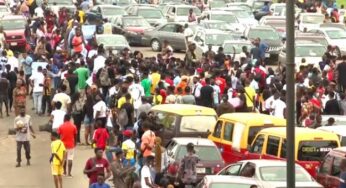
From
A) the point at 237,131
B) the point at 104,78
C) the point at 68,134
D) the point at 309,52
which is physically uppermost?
the point at 237,131

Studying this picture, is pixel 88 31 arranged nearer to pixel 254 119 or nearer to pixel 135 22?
pixel 135 22

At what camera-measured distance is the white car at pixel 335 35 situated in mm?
47688

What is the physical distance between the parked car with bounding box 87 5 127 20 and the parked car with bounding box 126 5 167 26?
1.48ft

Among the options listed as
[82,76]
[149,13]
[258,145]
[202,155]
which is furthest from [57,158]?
[149,13]

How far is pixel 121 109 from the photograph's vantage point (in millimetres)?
28531

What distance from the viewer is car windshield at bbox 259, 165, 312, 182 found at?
2112 centimetres

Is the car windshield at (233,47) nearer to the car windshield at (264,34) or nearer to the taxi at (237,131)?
the car windshield at (264,34)

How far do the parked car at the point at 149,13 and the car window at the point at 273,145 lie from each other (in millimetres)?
31518

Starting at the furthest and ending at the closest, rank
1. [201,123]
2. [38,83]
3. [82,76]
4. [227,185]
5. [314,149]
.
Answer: [38,83] → [82,76] → [201,123] → [314,149] → [227,185]

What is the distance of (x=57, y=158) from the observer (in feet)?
80.1

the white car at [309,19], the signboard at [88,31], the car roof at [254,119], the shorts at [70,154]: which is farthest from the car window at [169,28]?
the shorts at [70,154]

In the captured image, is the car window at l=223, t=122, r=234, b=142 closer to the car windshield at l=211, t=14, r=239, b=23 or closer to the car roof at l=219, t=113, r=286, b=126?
the car roof at l=219, t=113, r=286, b=126

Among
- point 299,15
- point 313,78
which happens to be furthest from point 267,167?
point 299,15

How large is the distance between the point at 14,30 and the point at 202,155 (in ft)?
84.3
